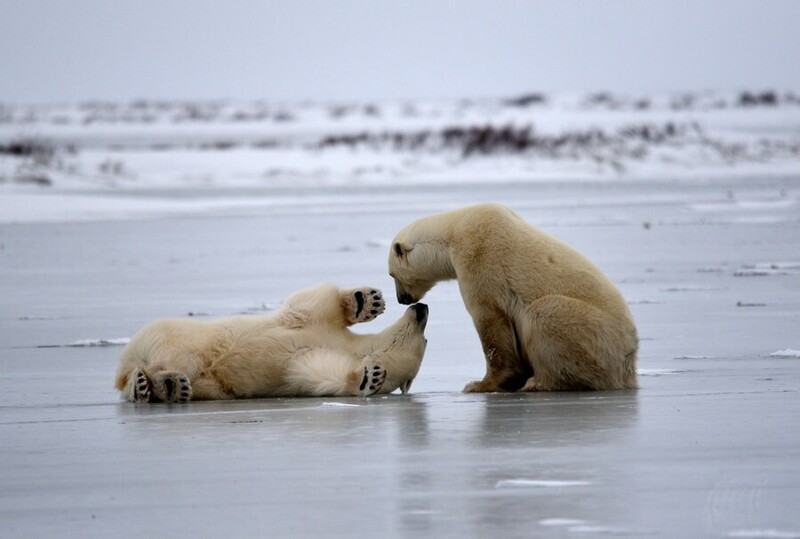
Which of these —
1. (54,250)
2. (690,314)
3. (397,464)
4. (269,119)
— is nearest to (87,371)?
(397,464)

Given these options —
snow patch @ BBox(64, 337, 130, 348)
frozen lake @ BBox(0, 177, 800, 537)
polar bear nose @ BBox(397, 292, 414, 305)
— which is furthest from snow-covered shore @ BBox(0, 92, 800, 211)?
polar bear nose @ BBox(397, 292, 414, 305)

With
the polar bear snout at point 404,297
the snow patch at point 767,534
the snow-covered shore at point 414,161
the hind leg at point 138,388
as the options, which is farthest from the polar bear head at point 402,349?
the snow-covered shore at point 414,161

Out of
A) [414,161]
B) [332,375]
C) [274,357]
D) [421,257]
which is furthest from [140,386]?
[414,161]

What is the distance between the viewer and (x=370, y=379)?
6.98 metres

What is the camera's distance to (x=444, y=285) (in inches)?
526

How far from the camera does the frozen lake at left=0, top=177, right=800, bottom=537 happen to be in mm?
4117

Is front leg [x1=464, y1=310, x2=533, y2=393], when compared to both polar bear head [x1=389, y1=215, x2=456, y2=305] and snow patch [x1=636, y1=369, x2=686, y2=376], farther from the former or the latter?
snow patch [x1=636, y1=369, x2=686, y2=376]

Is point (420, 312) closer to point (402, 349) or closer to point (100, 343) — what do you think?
point (402, 349)

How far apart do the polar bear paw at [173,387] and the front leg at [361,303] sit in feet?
2.97

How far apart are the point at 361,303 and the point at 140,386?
3.95 ft

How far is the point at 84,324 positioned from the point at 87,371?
86.6 inches

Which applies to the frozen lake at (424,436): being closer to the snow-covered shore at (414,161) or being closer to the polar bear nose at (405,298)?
the polar bear nose at (405,298)

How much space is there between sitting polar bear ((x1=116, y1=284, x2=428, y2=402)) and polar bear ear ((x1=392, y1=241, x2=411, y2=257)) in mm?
733

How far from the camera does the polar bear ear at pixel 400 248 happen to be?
7852 millimetres
